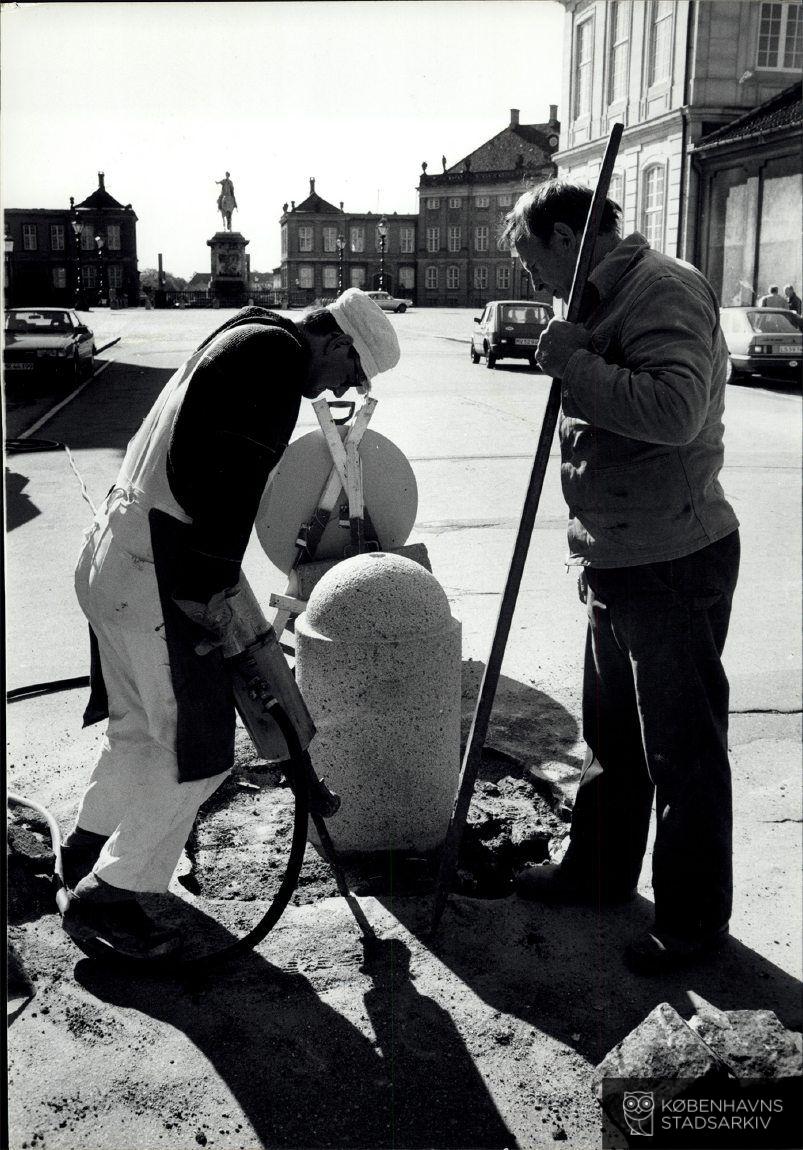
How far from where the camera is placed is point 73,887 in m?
3.40

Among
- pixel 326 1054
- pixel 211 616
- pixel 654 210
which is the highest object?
pixel 654 210

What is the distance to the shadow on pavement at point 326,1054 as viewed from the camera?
259 cm

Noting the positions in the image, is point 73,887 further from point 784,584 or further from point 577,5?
point 784,584

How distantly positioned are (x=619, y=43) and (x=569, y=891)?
108 inches

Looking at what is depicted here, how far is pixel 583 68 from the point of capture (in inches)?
134

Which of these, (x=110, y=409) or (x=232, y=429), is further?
(x=110, y=409)

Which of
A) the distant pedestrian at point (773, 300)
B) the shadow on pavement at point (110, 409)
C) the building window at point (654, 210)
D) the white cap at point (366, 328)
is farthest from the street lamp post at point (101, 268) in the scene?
the building window at point (654, 210)

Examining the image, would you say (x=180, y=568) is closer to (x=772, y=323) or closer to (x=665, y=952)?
(x=665, y=952)

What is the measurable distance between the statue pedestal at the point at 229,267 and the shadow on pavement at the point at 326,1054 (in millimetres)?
2226

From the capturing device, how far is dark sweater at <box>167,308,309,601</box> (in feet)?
8.84

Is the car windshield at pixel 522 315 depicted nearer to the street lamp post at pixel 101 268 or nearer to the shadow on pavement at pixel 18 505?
the shadow on pavement at pixel 18 505

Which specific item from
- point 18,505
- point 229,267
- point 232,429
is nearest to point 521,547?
point 232,429

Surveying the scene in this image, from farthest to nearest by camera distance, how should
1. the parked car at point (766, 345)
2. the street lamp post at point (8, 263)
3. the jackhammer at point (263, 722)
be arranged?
1. the parked car at point (766, 345)
2. the jackhammer at point (263, 722)
3. the street lamp post at point (8, 263)

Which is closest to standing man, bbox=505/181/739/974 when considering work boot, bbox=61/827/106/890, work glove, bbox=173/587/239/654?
work glove, bbox=173/587/239/654
